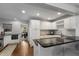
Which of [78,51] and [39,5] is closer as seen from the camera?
[39,5]

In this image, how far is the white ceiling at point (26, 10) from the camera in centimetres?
96

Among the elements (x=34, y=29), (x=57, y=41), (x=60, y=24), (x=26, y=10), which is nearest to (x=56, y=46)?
(x=57, y=41)

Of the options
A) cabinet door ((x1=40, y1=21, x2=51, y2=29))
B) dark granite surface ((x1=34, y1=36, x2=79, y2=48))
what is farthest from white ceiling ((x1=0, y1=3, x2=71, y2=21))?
dark granite surface ((x1=34, y1=36, x2=79, y2=48))

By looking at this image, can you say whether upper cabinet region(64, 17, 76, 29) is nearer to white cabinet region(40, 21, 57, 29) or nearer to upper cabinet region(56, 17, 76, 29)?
upper cabinet region(56, 17, 76, 29)

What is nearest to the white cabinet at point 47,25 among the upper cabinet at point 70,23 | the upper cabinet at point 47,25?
the upper cabinet at point 47,25

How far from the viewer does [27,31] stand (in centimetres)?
109

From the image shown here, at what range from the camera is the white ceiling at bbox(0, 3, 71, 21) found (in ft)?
3.14

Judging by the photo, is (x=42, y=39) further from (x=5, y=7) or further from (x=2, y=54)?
(x=5, y=7)

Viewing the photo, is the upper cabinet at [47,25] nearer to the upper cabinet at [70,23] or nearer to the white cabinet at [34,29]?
the white cabinet at [34,29]

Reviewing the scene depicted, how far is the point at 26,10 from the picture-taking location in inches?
40.8

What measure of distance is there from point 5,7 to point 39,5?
1.62ft

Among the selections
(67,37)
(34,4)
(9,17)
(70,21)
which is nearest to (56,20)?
(70,21)

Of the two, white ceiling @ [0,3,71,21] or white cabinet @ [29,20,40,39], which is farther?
white cabinet @ [29,20,40,39]

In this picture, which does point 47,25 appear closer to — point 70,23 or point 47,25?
point 47,25
